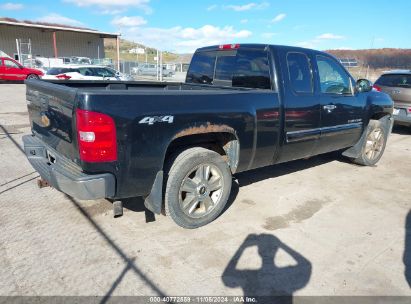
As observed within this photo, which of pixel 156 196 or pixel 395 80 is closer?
pixel 156 196

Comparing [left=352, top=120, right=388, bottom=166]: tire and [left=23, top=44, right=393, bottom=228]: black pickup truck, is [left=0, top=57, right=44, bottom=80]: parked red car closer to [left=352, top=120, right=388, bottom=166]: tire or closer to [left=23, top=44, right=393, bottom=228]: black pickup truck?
[left=23, top=44, right=393, bottom=228]: black pickup truck

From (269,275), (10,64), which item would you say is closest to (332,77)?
(269,275)

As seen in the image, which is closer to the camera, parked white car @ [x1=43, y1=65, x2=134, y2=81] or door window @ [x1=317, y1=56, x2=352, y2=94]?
door window @ [x1=317, y1=56, x2=352, y2=94]

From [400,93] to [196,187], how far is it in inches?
294

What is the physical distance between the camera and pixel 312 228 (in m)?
3.83

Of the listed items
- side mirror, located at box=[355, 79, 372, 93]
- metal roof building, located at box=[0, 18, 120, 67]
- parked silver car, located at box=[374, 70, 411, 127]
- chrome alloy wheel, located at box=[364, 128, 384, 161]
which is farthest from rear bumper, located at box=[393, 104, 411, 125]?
metal roof building, located at box=[0, 18, 120, 67]

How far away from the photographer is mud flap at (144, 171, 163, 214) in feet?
10.6

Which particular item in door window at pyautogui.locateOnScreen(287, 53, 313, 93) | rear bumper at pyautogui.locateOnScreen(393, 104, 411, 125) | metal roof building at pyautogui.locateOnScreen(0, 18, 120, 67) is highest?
metal roof building at pyautogui.locateOnScreen(0, 18, 120, 67)

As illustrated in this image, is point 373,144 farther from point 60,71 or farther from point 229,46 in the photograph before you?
point 60,71

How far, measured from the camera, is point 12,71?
2273 cm

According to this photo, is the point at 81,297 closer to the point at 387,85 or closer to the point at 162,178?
the point at 162,178

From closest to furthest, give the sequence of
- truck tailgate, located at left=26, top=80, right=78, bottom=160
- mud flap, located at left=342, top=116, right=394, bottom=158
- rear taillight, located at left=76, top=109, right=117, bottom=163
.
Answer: rear taillight, located at left=76, top=109, right=117, bottom=163 → truck tailgate, located at left=26, top=80, right=78, bottom=160 → mud flap, located at left=342, top=116, right=394, bottom=158

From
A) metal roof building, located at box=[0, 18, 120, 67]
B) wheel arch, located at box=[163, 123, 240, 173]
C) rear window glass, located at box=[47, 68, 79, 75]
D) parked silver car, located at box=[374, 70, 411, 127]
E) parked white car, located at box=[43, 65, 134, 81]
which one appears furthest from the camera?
metal roof building, located at box=[0, 18, 120, 67]

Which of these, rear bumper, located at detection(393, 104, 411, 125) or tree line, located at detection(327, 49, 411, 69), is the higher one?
tree line, located at detection(327, 49, 411, 69)
